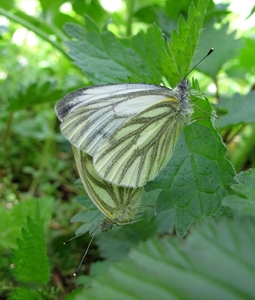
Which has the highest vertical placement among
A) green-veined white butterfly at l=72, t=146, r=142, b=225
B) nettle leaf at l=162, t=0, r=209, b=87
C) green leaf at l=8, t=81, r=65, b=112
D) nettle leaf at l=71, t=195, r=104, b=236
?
nettle leaf at l=162, t=0, r=209, b=87

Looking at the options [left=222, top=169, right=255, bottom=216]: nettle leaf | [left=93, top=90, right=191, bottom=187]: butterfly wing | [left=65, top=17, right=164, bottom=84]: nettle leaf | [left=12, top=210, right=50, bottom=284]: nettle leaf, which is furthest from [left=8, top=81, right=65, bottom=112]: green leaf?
[left=222, top=169, right=255, bottom=216]: nettle leaf

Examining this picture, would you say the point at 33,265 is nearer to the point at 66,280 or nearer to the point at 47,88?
the point at 66,280

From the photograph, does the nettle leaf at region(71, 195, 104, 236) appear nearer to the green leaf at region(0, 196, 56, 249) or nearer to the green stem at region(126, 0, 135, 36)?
the green leaf at region(0, 196, 56, 249)

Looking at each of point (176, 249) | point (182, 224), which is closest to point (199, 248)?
point (176, 249)

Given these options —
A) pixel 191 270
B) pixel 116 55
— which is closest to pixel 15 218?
pixel 116 55

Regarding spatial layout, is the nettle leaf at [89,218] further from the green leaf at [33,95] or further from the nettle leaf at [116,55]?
the green leaf at [33,95]

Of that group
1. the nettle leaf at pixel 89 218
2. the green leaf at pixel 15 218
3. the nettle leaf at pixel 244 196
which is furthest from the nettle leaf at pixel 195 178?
the green leaf at pixel 15 218

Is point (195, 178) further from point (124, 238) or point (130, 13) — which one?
point (130, 13)
